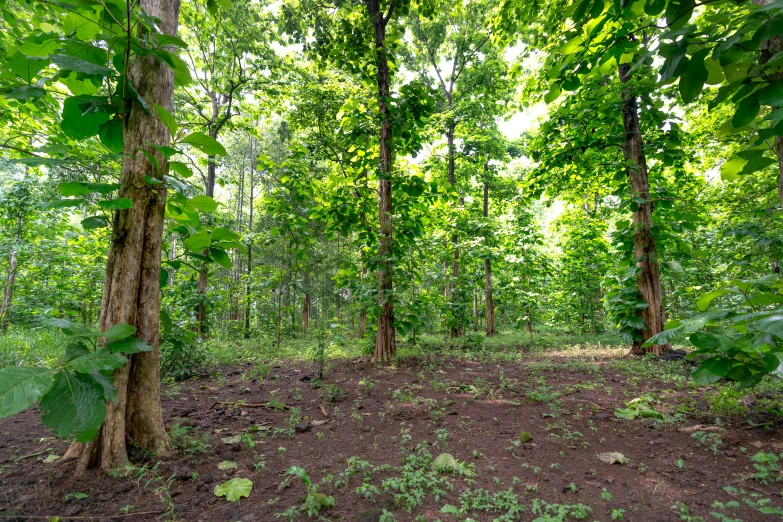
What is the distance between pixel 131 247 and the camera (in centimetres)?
203

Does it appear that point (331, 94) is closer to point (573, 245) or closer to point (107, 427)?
point (107, 427)

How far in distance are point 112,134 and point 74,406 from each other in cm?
142

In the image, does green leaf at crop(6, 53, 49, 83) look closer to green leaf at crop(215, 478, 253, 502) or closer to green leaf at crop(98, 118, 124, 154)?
green leaf at crop(98, 118, 124, 154)

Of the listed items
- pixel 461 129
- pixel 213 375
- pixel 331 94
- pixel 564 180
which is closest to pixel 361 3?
pixel 331 94

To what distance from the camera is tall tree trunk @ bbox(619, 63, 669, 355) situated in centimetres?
620

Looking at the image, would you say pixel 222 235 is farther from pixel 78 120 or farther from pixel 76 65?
pixel 76 65

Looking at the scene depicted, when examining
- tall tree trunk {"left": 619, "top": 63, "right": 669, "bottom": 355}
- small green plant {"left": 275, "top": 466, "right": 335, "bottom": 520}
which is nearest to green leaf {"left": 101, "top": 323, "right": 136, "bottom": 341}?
small green plant {"left": 275, "top": 466, "right": 335, "bottom": 520}

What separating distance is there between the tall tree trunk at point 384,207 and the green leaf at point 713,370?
4116mm

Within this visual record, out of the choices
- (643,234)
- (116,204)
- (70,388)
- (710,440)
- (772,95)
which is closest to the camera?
(772,95)

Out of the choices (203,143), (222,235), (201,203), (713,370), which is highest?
(203,143)

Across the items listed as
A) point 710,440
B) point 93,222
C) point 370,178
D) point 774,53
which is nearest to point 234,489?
point 93,222

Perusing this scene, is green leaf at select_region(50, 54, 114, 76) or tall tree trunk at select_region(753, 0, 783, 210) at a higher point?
green leaf at select_region(50, 54, 114, 76)

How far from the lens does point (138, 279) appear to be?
6.90 feet

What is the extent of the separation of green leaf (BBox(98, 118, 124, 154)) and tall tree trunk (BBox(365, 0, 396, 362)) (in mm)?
4052
